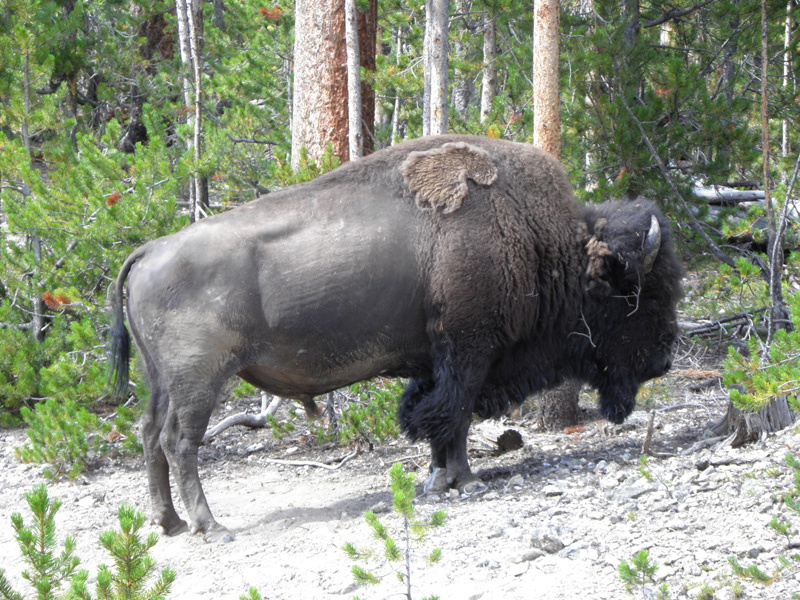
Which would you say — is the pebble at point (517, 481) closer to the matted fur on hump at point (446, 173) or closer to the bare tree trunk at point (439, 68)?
the matted fur on hump at point (446, 173)

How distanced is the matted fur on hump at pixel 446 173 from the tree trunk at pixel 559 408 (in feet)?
8.49

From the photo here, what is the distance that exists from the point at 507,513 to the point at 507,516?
0.09 metres

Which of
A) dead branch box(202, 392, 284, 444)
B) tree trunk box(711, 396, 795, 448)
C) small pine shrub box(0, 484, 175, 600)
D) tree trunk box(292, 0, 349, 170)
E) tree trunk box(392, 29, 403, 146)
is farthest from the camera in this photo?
tree trunk box(392, 29, 403, 146)

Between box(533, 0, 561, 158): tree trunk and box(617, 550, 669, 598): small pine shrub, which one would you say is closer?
box(617, 550, 669, 598): small pine shrub

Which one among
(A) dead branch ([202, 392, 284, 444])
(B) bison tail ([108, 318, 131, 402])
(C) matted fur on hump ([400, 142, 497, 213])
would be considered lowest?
(A) dead branch ([202, 392, 284, 444])

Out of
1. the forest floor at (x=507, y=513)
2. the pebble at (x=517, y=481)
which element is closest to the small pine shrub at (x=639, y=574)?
the forest floor at (x=507, y=513)

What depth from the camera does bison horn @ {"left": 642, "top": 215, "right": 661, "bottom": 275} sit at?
5.57 meters

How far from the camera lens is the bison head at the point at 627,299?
5.71m

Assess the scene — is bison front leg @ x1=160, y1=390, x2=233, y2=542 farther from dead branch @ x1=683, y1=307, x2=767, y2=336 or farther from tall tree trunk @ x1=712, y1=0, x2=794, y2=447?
dead branch @ x1=683, y1=307, x2=767, y2=336

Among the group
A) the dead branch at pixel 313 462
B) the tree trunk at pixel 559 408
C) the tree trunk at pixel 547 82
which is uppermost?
the tree trunk at pixel 547 82

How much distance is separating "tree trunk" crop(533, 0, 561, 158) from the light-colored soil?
270 centimetres

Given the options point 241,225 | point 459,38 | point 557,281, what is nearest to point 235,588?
point 241,225

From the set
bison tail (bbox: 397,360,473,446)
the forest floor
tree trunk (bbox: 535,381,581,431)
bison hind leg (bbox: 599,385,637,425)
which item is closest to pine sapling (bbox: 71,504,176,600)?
the forest floor

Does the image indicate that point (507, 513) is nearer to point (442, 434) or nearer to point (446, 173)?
point (442, 434)
